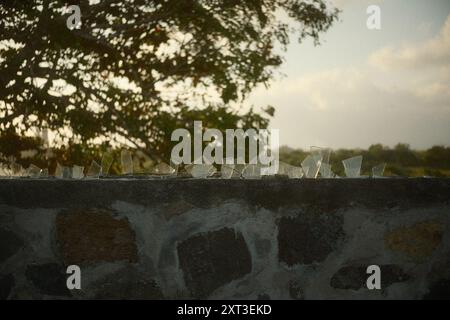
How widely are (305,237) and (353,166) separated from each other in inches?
16.0

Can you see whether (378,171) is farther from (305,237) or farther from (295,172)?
(305,237)

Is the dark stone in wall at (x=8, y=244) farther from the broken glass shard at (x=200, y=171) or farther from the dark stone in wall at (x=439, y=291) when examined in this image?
the dark stone in wall at (x=439, y=291)

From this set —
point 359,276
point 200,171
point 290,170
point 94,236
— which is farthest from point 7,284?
point 359,276

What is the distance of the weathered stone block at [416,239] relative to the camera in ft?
5.96

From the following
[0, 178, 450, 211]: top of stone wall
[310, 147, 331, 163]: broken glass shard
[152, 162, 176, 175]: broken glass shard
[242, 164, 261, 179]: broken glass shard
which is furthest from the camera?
[152, 162, 176, 175]: broken glass shard

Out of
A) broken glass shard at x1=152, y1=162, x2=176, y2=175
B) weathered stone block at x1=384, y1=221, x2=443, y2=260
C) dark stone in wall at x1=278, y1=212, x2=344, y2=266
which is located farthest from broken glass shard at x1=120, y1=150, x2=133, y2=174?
weathered stone block at x1=384, y1=221, x2=443, y2=260

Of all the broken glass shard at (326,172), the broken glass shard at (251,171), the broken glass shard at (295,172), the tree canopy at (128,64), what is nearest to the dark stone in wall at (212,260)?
the broken glass shard at (251,171)

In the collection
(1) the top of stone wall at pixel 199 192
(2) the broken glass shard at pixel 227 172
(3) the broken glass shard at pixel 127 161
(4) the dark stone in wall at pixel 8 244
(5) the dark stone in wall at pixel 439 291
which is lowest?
(5) the dark stone in wall at pixel 439 291

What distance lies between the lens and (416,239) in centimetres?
183

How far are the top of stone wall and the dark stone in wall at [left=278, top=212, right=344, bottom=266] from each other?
0.20 ft

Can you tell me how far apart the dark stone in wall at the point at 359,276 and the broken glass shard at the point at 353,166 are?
383 millimetres

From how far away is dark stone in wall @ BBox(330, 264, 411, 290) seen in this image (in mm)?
1793

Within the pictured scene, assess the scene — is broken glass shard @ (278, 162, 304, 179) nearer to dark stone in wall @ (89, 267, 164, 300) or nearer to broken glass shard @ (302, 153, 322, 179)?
broken glass shard @ (302, 153, 322, 179)

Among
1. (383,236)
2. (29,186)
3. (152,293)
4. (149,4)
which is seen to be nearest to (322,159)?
(383,236)
